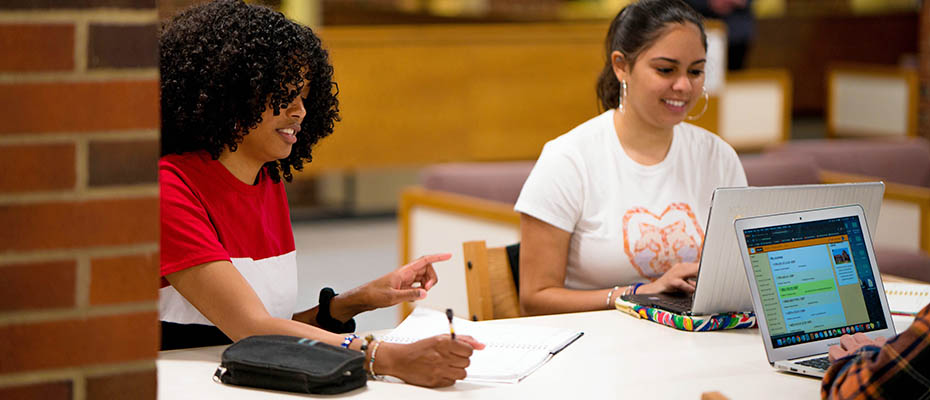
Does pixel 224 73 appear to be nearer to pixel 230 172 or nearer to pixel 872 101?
pixel 230 172

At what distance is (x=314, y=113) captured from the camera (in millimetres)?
2297

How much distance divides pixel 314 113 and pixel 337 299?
0.40m

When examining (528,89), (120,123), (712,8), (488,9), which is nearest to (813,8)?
(488,9)

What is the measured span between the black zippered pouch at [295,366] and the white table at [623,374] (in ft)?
0.06

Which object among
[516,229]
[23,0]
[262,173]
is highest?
[23,0]

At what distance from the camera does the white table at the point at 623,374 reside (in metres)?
1.72

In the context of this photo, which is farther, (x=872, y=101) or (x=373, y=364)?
(x=872, y=101)

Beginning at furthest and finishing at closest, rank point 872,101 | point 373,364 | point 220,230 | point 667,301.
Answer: point 872,101 → point 667,301 → point 220,230 → point 373,364

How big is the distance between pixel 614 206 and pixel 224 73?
3.31ft

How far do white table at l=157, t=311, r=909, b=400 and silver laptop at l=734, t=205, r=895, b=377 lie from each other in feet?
0.23

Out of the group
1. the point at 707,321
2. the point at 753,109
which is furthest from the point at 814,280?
the point at 753,109

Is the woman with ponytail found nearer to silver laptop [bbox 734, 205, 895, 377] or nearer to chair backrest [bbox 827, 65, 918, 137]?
silver laptop [bbox 734, 205, 895, 377]

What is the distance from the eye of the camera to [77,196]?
1174mm

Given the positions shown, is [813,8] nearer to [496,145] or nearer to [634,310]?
[496,145]
